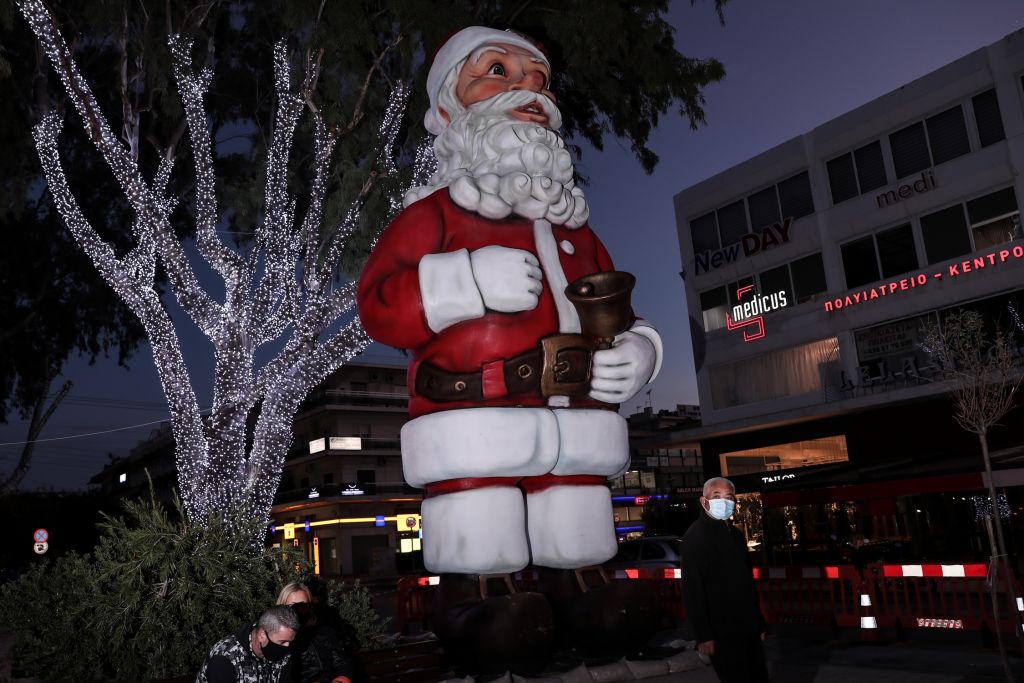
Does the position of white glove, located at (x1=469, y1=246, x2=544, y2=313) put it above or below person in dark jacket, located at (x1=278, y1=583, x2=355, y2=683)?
above

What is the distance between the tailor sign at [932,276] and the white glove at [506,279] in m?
15.1

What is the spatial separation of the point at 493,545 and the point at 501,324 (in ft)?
4.03

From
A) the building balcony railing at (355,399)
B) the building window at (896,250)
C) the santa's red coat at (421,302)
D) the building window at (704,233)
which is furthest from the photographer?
the building balcony railing at (355,399)

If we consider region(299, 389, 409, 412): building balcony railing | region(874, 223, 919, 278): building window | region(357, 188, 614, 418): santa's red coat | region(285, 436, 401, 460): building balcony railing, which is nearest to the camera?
region(357, 188, 614, 418): santa's red coat

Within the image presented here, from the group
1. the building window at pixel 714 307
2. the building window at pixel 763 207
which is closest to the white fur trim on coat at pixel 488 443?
the building window at pixel 763 207

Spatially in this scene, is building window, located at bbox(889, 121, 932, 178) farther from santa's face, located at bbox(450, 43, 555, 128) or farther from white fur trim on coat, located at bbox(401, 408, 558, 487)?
white fur trim on coat, located at bbox(401, 408, 558, 487)

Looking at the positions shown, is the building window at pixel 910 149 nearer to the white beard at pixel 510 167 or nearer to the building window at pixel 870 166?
the building window at pixel 870 166

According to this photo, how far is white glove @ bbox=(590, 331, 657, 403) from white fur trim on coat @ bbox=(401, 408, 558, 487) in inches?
15.4

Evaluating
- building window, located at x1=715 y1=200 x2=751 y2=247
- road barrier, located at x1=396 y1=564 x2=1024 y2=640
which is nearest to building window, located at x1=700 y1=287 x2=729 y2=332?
building window, located at x1=715 y1=200 x2=751 y2=247

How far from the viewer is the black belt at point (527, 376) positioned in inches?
189

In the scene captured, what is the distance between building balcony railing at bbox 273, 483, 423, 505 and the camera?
3862cm

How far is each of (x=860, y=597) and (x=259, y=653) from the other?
19.9 feet

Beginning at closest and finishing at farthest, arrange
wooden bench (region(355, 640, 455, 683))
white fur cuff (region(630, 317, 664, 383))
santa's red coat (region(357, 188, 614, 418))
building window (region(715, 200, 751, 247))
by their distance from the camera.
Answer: wooden bench (region(355, 640, 455, 683)) → santa's red coat (region(357, 188, 614, 418)) → white fur cuff (region(630, 317, 664, 383)) → building window (region(715, 200, 751, 247))

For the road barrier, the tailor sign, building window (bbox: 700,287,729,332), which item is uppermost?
building window (bbox: 700,287,729,332)
